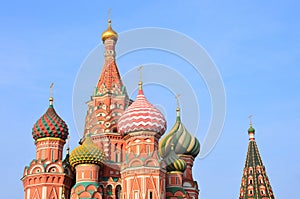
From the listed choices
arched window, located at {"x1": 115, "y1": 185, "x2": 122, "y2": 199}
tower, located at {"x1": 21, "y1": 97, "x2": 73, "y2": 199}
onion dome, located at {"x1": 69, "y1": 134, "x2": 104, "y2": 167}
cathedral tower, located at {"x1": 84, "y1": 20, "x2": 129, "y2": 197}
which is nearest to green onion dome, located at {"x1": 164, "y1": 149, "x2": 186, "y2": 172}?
cathedral tower, located at {"x1": 84, "y1": 20, "x2": 129, "y2": 197}

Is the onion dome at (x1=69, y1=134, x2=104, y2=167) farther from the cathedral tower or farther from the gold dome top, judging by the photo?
the gold dome top

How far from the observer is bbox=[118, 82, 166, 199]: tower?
3084cm

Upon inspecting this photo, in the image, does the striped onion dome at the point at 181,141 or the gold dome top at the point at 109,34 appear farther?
the gold dome top at the point at 109,34

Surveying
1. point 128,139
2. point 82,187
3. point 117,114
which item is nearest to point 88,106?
point 117,114

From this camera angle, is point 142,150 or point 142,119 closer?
point 142,150

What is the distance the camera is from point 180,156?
38812 millimetres

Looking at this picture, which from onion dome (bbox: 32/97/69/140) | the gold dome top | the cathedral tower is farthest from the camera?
the gold dome top

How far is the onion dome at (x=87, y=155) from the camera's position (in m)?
31.7

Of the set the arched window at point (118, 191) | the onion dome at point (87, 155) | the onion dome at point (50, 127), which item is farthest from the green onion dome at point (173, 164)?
the onion dome at point (50, 127)

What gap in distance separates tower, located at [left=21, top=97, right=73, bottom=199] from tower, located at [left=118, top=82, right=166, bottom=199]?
140 inches

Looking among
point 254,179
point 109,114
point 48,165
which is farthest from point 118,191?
point 254,179

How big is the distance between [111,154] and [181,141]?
591 cm

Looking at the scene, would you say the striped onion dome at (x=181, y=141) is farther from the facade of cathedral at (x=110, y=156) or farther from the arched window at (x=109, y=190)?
the arched window at (x=109, y=190)

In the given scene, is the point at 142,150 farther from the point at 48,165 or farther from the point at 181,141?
the point at 181,141
